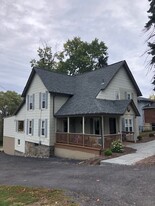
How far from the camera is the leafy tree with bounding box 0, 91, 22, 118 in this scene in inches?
2032

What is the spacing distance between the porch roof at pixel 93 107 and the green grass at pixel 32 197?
10.6 metres

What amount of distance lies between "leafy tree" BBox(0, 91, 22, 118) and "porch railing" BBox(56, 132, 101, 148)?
103 ft

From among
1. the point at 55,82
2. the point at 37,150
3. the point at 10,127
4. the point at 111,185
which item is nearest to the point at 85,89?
the point at 55,82

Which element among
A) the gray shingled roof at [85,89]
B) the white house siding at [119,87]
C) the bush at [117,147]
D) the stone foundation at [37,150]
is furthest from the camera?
the white house siding at [119,87]

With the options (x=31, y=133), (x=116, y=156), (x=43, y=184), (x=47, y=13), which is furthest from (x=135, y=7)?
(x=31, y=133)

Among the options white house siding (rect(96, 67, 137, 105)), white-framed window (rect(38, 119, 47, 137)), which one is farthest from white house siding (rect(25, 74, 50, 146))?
white house siding (rect(96, 67, 137, 105))

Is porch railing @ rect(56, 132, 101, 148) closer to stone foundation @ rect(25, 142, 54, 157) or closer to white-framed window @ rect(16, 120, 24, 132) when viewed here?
stone foundation @ rect(25, 142, 54, 157)

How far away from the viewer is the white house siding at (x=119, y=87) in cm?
2364

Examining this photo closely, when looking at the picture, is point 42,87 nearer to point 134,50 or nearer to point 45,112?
point 45,112

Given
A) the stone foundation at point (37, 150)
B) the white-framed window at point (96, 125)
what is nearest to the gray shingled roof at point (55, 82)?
the white-framed window at point (96, 125)

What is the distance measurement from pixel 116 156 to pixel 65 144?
6.65 metres

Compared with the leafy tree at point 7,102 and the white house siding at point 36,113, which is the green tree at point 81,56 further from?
the white house siding at point 36,113

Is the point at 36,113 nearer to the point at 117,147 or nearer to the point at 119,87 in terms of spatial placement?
the point at 119,87

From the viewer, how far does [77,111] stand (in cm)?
2094
